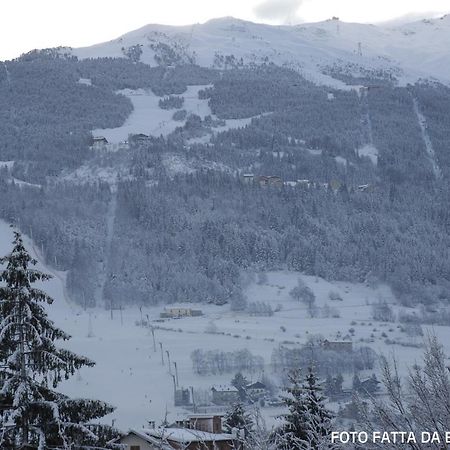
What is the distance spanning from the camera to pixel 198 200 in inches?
5517

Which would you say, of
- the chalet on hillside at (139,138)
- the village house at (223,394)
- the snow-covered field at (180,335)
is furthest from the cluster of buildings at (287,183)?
the village house at (223,394)

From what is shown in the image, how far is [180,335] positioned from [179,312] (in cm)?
1453

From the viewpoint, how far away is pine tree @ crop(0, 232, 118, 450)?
40.2 ft

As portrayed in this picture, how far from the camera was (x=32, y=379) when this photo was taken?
12.6 m

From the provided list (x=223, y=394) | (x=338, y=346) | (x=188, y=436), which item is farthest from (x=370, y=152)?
(x=188, y=436)

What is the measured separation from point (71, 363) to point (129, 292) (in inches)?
3774

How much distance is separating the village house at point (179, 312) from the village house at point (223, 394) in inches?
1117

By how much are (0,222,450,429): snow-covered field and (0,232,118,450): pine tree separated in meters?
42.4

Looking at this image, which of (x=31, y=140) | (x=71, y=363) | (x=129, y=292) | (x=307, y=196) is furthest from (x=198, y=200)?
(x=71, y=363)

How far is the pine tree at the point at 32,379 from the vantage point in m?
12.2

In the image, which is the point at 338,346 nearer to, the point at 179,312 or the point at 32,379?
the point at 179,312

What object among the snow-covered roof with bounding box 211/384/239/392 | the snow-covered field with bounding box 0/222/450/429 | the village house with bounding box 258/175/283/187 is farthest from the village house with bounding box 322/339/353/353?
the village house with bounding box 258/175/283/187

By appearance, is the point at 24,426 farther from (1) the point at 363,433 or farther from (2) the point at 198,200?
(2) the point at 198,200

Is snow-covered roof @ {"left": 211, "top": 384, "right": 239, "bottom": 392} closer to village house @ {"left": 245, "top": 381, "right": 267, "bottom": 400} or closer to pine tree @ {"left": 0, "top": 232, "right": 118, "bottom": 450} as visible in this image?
village house @ {"left": 245, "top": 381, "right": 267, "bottom": 400}
